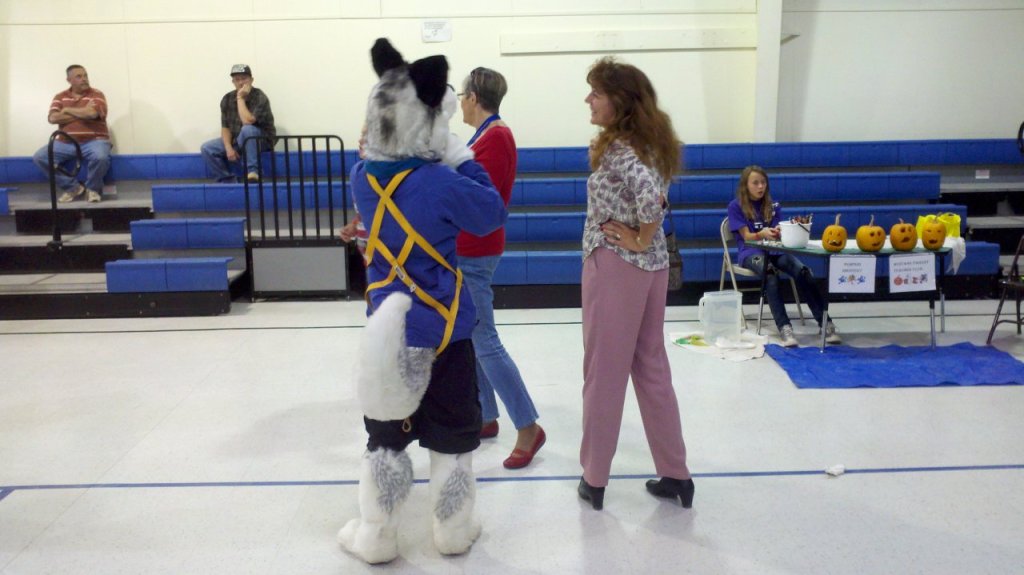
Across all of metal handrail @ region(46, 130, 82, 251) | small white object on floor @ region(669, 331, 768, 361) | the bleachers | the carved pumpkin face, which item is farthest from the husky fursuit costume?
metal handrail @ region(46, 130, 82, 251)

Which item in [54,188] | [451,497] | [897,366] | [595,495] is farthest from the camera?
[54,188]

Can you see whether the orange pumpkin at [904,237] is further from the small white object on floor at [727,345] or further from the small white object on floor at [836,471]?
the small white object on floor at [836,471]

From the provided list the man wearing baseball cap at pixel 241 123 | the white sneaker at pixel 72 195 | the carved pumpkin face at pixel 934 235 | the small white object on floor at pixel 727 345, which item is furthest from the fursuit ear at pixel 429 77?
the white sneaker at pixel 72 195

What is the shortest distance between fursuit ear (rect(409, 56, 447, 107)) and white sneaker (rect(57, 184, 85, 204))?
6.23m

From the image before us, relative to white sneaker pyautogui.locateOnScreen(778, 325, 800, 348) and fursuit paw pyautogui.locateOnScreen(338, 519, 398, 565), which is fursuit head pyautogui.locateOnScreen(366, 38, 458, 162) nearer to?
fursuit paw pyautogui.locateOnScreen(338, 519, 398, 565)

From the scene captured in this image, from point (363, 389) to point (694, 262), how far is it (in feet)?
13.9

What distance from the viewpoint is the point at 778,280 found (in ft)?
16.4

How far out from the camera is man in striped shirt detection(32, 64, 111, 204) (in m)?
7.10

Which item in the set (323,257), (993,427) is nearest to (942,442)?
(993,427)

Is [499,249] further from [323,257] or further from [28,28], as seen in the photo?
[28,28]

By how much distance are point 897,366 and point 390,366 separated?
3.21 metres

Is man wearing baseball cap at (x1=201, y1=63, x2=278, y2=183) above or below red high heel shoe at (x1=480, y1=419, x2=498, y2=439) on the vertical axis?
above

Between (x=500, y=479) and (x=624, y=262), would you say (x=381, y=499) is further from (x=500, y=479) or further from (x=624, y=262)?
(x=624, y=262)

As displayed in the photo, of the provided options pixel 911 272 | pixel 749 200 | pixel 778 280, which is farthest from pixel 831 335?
pixel 749 200
